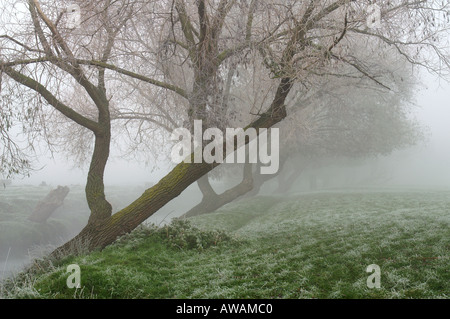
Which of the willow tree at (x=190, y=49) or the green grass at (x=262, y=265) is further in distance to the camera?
the willow tree at (x=190, y=49)

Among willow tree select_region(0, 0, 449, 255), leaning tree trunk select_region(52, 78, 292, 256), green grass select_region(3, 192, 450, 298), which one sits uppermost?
willow tree select_region(0, 0, 449, 255)

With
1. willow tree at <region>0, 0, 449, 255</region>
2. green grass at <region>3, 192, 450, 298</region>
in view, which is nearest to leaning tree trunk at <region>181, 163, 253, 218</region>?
green grass at <region>3, 192, 450, 298</region>

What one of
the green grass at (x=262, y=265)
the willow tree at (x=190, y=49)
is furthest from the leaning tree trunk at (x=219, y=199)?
the willow tree at (x=190, y=49)

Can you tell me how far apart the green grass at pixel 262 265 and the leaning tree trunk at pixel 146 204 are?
0.47m

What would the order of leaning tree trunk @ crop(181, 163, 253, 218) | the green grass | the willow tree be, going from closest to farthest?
1. the green grass
2. the willow tree
3. leaning tree trunk @ crop(181, 163, 253, 218)

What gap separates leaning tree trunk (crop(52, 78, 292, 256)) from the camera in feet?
32.7

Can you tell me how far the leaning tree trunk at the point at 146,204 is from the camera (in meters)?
9.97

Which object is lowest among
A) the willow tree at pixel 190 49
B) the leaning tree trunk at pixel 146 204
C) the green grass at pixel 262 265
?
the green grass at pixel 262 265

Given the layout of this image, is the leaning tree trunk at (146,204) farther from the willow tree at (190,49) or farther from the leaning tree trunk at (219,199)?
the leaning tree trunk at (219,199)

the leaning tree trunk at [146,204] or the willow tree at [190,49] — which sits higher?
the willow tree at [190,49]

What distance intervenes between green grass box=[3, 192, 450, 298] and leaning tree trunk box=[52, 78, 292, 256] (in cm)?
47

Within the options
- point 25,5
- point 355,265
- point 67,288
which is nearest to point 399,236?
point 355,265

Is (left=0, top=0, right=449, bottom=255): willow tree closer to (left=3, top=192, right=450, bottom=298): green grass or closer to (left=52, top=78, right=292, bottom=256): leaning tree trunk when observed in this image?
(left=52, top=78, right=292, bottom=256): leaning tree trunk

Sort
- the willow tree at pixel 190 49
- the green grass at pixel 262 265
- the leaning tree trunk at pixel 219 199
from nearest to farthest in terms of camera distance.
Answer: the green grass at pixel 262 265 → the willow tree at pixel 190 49 → the leaning tree trunk at pixel 219 199
